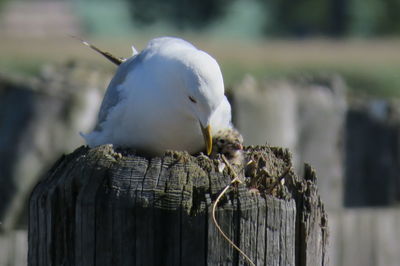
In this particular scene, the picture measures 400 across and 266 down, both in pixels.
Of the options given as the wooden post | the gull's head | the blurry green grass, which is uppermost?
the blurry green grass

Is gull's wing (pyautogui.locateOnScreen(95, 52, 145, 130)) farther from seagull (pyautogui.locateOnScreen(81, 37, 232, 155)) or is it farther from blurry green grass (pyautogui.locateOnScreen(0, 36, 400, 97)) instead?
blurry green grass (pyautogui.locateOnScreen(0, 36, 400, 97))

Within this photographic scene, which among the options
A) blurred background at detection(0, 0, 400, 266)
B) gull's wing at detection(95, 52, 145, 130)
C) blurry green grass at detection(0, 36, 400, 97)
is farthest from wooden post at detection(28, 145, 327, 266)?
blurry green grass at detection(0, 36, 400, 97)

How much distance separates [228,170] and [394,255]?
3451 mm

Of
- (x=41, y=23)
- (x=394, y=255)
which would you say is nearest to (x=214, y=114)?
(x=394, y=255)

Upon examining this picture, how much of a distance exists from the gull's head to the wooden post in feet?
4.34

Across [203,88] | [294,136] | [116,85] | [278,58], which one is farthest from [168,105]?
[278,58]

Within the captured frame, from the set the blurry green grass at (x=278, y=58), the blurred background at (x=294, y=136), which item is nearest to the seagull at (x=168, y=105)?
the blurred background at (x=294, y=136)

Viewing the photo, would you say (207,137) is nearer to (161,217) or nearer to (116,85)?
(116,85)

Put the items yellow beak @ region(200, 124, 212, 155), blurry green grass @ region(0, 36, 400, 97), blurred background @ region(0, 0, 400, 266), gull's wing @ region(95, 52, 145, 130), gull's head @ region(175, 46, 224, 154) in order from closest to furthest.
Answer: yellow beak @ region(200, 124, 212, 155), gull's head @ region(175, 46, 224, 154), gull's wing @ region(95, 52, 145, 130), blurred background @ region(0, 0, 400, 266), blurry green grass @ region(0, 36, 400, 97)

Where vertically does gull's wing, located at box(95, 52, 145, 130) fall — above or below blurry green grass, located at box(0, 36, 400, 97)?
below

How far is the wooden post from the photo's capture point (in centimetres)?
265

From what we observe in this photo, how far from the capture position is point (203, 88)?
13.9 ft

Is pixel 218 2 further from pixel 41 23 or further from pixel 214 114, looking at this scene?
pixel 214 114

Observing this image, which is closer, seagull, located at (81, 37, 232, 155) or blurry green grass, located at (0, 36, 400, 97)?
seagull, located at (81, 37, 232, 155)
